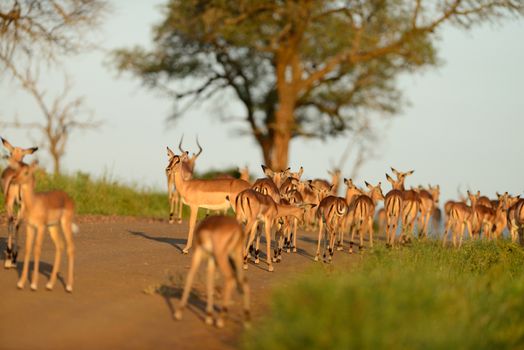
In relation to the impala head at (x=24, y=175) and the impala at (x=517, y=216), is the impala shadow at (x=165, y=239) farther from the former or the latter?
the impala at (x=517, y=216)

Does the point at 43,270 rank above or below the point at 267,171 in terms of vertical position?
below

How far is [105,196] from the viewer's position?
24609 millimetres

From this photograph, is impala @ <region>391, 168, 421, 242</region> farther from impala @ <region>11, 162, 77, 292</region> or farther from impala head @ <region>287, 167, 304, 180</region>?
impala @ <region>11, 162, 77, 292</region>

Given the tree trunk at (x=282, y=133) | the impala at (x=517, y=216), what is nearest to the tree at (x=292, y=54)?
the tree trunk at (x=282, y=133)

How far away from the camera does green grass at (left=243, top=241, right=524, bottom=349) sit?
22.9 ft

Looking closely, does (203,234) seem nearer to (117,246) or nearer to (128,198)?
(117,246)

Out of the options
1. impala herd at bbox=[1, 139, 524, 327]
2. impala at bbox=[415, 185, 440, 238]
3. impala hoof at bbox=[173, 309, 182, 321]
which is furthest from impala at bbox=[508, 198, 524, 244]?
impala hoof at bbox=[173, 309, 182, 321]

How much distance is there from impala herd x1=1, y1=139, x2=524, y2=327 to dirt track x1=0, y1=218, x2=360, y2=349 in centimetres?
27

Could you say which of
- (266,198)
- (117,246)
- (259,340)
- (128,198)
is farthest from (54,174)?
(259,340)

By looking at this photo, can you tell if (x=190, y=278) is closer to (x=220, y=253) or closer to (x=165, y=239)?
(x=220, y=253)

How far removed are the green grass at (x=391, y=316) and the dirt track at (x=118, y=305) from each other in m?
1.05

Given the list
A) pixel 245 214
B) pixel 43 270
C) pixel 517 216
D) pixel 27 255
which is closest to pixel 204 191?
pixel 245 214

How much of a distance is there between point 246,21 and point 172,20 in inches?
141

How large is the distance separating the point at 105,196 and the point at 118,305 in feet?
49.8
